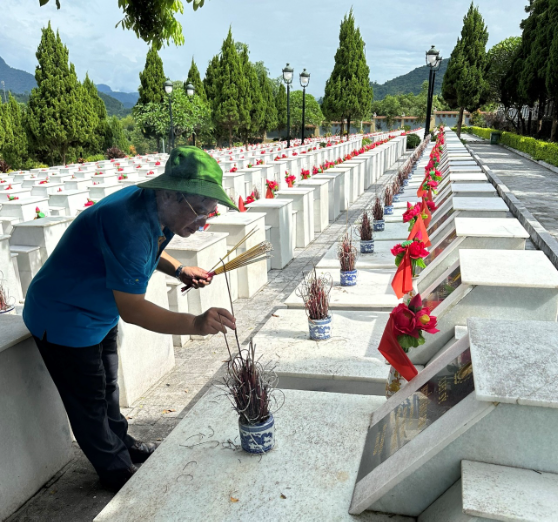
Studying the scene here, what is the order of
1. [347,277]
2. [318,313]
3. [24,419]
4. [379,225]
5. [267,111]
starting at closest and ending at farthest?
[24,419], [318,313], [347,277], [379,225], [267,111]

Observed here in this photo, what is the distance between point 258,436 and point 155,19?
12.4 ft

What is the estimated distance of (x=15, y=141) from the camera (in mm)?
25531

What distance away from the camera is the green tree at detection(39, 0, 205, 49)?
13.6ft

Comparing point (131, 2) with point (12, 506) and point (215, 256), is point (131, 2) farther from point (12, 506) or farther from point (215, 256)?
point (12, 506)

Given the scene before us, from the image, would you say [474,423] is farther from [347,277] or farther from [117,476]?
[347,277]

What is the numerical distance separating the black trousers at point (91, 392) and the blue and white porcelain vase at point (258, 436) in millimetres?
801

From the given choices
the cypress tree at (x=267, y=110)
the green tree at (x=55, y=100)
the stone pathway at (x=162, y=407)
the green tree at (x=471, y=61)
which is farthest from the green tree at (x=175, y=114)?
the stone pathway at (x=162, y=407)

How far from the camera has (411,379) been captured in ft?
7.70

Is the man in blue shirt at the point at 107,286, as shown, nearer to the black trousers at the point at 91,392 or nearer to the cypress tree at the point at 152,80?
the black trousers at the point at 91,392

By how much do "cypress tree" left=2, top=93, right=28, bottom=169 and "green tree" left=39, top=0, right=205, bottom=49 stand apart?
79.6 ft

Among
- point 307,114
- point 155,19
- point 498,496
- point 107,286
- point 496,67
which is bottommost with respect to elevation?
point 498,496

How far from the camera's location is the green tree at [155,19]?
163 inches

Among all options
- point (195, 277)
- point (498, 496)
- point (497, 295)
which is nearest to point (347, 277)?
point (497, 295)

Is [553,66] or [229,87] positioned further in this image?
[229,87]
